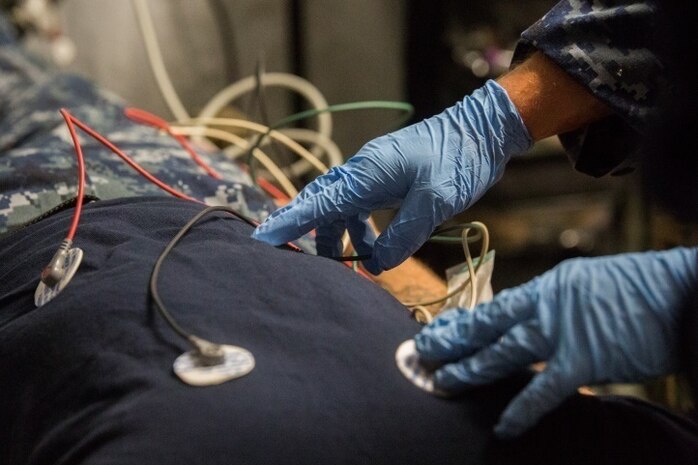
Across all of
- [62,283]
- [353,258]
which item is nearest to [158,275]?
[62,283]

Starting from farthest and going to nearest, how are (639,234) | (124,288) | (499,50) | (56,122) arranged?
(499,50)
(639,234)
(56,122)
(124,288)

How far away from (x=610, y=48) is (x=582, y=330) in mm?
443

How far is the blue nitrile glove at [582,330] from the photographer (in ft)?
1.79

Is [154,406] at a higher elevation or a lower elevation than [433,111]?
higher

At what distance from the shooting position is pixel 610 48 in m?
0.88

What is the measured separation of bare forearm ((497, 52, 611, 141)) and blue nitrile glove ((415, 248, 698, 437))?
14.2 inches

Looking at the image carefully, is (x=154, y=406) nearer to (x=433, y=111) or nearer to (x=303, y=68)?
(x=433, y=111)

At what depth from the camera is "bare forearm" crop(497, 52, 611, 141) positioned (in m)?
0.90

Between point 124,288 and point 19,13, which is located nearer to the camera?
point 124,288

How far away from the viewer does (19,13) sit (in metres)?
1.94

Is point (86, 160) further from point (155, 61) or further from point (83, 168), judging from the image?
point (155, 61)

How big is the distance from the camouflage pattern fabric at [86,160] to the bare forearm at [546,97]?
35 centimetres

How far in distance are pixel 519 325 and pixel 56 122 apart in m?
0.91

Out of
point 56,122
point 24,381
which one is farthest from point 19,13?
point 24,381
